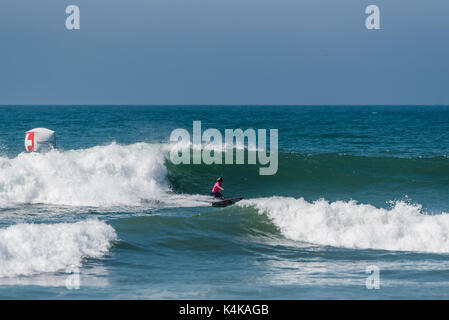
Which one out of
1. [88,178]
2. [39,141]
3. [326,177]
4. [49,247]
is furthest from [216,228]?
[39,141]

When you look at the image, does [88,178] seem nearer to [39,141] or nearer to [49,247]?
[39,141]

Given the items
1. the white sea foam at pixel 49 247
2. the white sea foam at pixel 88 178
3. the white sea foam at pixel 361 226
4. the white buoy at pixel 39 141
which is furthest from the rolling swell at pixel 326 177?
the white sea foam at pixel 49 247

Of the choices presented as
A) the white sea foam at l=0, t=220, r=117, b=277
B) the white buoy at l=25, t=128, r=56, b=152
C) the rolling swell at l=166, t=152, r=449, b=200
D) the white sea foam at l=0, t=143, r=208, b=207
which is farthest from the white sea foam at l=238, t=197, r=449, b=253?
the white buoy at l=25, t=128, r=56, b=152

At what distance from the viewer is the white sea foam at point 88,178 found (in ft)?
72.8

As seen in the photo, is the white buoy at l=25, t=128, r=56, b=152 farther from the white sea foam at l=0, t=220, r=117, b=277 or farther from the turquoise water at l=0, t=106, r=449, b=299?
the white sea foam at l=0, t=220, r=117, b=277

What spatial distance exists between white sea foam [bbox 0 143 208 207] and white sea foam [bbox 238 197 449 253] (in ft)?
20.1

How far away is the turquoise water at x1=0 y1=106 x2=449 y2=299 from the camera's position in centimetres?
→ 1076

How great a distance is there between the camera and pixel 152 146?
98.5ft

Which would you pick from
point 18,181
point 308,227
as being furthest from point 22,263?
point 18,181

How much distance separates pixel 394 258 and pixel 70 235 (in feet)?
25.0

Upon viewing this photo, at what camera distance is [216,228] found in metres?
16.8

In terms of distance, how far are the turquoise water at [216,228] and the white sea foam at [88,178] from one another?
0.06m

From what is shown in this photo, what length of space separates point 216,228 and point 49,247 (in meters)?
5.48

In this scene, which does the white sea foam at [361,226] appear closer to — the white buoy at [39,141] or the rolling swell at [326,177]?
the rolling swell at [326,177]
